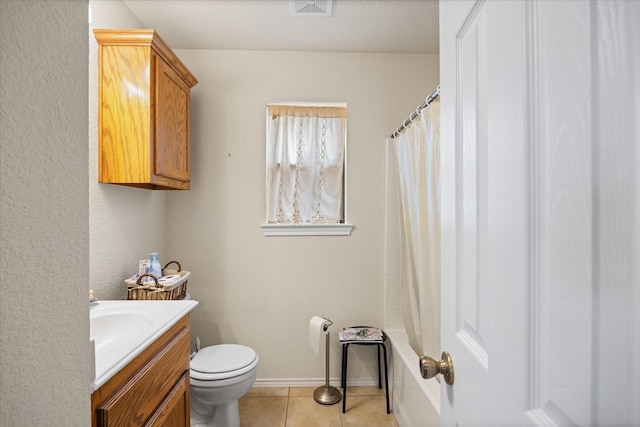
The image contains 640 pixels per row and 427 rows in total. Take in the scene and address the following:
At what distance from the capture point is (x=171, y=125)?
6.38 ft

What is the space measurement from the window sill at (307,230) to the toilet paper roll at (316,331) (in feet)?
2.05

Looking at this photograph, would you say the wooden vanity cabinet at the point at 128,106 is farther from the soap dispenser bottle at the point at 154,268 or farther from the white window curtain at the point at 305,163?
the white window curtain at the point at 305,163

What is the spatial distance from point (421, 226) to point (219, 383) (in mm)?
1399

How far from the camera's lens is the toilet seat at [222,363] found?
1738 mm

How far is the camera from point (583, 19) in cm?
35

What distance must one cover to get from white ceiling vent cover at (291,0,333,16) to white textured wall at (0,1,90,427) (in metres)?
1.64

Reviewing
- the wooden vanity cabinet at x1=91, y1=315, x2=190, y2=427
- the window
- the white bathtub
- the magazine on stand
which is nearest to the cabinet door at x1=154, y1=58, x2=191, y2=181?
the window

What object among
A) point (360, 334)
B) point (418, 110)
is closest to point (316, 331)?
point (360, 334)

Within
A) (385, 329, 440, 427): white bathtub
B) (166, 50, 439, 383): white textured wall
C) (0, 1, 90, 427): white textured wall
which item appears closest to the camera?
(0, 1, 90, 427): white textured wall

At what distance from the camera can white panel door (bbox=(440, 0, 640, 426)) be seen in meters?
0.30

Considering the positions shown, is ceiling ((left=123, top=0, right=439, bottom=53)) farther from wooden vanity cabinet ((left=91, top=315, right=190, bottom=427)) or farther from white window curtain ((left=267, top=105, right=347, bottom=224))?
wooden vanity cabinet ((left=91, top=315, right=190, bottom=427))

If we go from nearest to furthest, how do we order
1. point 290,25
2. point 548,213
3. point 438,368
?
1. point 548,213
2. point 438,368
3. point 290,25

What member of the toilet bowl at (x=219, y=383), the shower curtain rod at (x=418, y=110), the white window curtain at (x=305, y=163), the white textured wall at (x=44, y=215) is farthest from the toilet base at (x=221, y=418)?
the shower curtain rod at (x=418, y=110)

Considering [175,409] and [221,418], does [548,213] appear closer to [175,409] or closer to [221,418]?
[175,409]
